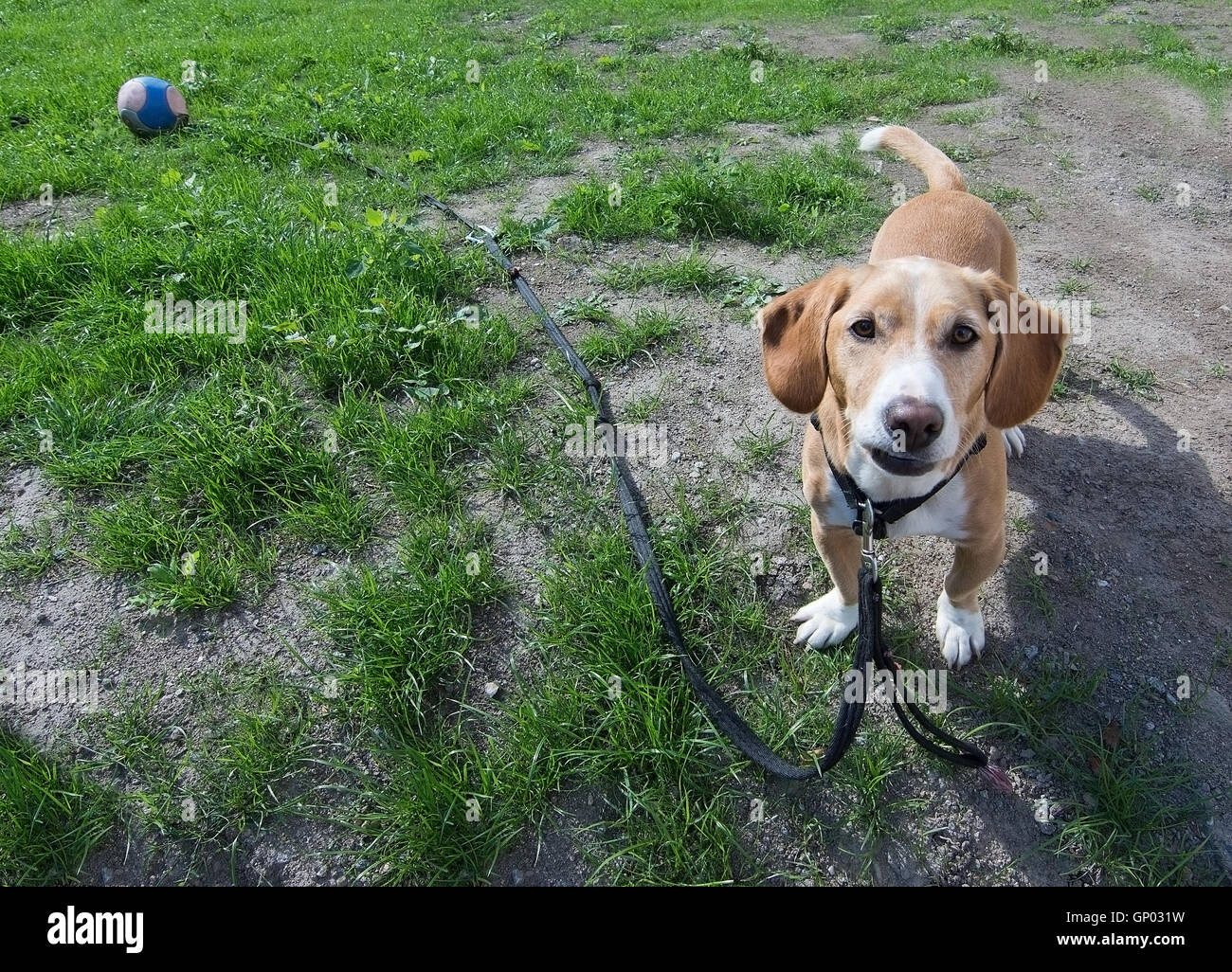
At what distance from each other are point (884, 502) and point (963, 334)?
0.57 meters

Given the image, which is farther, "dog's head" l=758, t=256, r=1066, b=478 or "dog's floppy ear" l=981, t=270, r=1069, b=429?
"dog's floppy ear" l=981, t=270, r=1069, b=429

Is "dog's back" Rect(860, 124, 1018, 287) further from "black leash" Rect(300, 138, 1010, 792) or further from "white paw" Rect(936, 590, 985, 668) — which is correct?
"white paw" Rect(936, 590, 985, 668)

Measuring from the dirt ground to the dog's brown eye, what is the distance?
1188mm

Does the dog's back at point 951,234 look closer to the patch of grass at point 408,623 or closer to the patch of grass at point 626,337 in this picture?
the patch of grass at point 626,337

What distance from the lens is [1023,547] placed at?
2975mm

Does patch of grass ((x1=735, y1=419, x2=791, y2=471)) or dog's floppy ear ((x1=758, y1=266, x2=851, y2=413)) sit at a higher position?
dog's floppy ear ((x1=758, y1=266, x2=851, y2=413))

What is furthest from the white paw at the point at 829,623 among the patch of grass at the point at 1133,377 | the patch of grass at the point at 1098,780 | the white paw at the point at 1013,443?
the patch of grass at the point at 1133,377

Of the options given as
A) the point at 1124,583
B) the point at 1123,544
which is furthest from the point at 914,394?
the point at 1123,544

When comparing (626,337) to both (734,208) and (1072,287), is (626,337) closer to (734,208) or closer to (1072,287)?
(734,208)

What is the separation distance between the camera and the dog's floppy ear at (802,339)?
234 centimetres

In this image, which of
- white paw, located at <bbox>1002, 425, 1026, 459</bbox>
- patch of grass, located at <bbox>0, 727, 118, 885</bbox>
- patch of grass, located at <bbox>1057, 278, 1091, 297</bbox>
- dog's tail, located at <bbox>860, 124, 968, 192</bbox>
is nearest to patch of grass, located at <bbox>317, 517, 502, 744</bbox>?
patch of grass, located at <bbox>0, 727, 118, 885</bbox>

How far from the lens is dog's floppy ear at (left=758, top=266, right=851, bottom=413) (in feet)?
7.68

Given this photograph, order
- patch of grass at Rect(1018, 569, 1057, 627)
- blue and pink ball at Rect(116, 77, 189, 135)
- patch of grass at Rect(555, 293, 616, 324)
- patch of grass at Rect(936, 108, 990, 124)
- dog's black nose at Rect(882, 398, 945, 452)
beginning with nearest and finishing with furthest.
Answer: dog's black nose at Rect(882, 398, 945, 452) < patch of grass at Rect(1018, 569, 1057, 627) < patch of grass at Rect(555, 293, 616, 324) < blue and pink ball at Rect(116, 77, 189, 135) < patch of grass at Rect(936, 108, 990, 124)

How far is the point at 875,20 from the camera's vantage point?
33.7 ft
